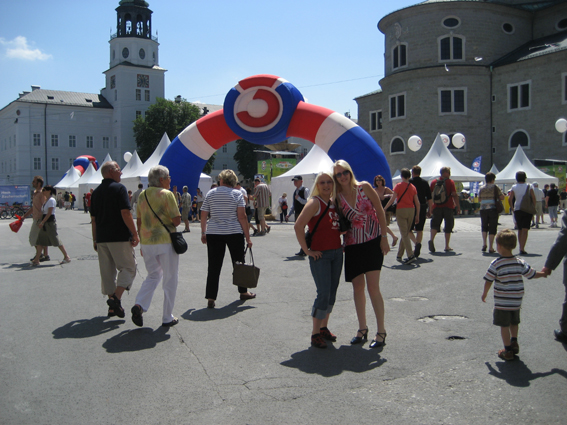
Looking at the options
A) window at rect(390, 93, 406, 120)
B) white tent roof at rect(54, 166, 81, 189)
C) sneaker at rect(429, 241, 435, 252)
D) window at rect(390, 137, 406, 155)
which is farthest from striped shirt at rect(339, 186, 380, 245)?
white tent roof at rect(54, 166, 81, 189)

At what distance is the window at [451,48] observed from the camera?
38312 millimetres

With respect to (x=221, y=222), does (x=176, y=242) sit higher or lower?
lower

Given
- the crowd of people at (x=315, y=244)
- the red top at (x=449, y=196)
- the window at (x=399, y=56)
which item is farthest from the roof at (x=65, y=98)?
the crowd of people at (x=315, y=244)

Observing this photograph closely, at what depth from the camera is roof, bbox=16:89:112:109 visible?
73.4 meters

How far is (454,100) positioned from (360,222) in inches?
1435

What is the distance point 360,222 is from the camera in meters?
4.59

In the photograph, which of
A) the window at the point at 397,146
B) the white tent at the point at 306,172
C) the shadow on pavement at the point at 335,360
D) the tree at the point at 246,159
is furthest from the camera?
the tree at the point at 246,159

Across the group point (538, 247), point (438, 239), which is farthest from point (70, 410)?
point (438, 239)

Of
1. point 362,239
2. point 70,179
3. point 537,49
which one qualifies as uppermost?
point 537,49

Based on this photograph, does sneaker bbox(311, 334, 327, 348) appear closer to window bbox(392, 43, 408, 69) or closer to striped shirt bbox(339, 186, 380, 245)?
striped shirt bbox(339, 186, 380, 245)

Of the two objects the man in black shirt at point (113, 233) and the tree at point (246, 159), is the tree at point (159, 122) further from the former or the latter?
the man in black shirt at point (113, 233)

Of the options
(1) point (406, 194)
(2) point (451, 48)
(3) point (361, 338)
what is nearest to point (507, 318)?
(3) point (361, 338)

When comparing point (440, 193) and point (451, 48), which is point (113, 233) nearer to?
point (440, 193)

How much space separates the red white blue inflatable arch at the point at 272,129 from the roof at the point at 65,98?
62708mm
